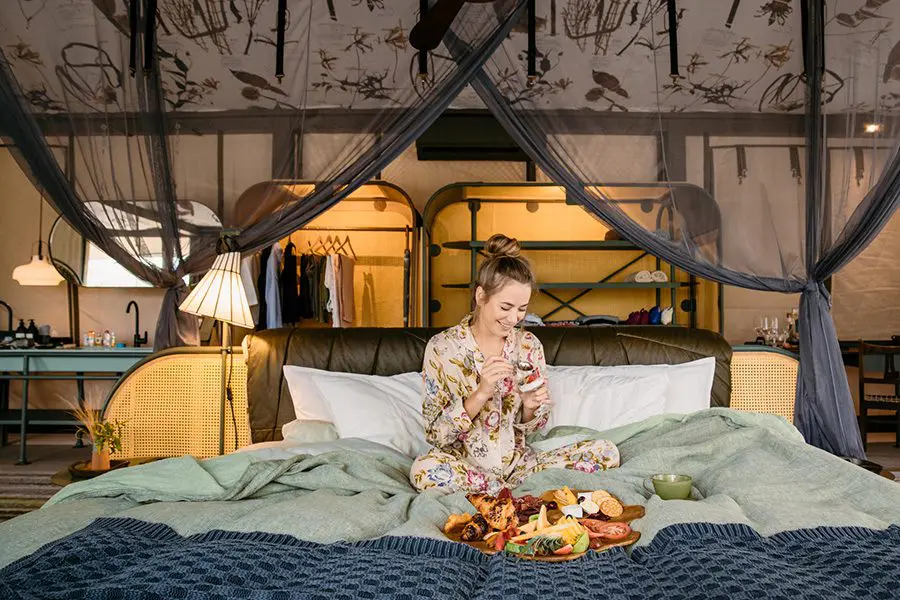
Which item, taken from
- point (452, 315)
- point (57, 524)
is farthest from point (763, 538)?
point (452, 315)

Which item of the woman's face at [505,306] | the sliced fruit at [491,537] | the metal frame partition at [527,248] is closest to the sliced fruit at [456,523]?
the sliced fruit at [491,537]

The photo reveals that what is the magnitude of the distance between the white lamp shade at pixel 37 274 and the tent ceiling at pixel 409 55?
383 cm

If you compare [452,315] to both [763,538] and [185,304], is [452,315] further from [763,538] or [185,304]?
[763,538]

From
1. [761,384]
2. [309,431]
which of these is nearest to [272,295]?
[309,431]

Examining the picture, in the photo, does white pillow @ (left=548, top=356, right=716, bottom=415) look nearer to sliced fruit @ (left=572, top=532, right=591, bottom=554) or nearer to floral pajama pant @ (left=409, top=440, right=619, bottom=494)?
floral pajama pant @ (left=409, top=440, right=619, bottom=494)

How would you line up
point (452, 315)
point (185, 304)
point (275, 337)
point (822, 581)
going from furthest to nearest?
point (452, 315) < point (275, 337) < point (185, 304) < point (822, 581)

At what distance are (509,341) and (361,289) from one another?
13.7 ft

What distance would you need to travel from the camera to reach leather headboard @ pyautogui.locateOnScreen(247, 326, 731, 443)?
3.46 meters

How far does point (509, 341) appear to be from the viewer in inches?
117

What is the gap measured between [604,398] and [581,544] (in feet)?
5.38

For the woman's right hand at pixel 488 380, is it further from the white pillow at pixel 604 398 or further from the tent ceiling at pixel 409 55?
the tent ceiling at pixel 409 55

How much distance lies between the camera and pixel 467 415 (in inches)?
106

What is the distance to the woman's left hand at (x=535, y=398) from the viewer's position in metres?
2.77

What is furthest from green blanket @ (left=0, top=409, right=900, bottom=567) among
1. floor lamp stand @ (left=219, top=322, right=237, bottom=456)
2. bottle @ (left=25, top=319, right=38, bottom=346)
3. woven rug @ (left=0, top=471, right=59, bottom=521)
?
bottle @ (left=25, top=319, right=38, bottom=346)
